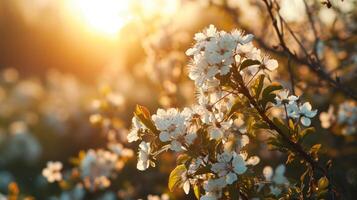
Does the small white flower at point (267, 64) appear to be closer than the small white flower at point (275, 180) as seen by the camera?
Yes

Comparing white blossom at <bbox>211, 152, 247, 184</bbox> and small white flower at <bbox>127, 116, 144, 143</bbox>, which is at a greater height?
small white flower at <bbox>127, 116, 144, 143</bbox>

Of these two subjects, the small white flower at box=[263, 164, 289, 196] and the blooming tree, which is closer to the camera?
the blooming tree

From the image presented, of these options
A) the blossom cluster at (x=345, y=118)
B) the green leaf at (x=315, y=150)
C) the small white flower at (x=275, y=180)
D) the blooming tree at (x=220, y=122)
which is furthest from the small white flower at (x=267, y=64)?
the blossom cluster at (x=345, y=118)

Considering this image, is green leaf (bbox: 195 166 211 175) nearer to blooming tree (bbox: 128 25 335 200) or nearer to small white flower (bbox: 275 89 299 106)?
blooming tree (bbox: 128 25 335 200)

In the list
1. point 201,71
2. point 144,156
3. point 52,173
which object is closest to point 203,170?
point 144,156

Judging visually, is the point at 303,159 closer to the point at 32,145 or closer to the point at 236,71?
the point at 236,71

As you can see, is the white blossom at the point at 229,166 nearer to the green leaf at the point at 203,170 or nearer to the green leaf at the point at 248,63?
the green leaf at the point at 203,170

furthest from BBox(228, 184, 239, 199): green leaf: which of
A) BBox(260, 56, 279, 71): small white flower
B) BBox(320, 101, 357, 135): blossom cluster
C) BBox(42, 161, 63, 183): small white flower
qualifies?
BBox(42, 161, 63, 183): small white flower

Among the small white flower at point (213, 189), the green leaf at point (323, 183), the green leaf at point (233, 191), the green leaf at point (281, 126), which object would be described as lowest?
the green leaf at point (323, 183)
